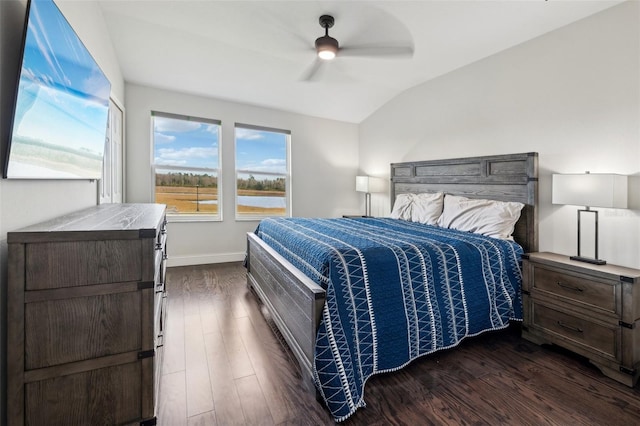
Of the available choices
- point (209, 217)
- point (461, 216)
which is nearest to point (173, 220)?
point (209, 217)

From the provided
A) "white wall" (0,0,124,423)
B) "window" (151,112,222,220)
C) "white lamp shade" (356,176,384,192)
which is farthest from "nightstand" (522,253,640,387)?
"window" (151,112,222,220)

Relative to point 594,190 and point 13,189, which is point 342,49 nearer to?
point 594,190

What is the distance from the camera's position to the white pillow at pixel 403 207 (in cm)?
382

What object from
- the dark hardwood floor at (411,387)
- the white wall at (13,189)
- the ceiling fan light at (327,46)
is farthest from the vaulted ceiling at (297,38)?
the dark hardwood floor at (411,387)

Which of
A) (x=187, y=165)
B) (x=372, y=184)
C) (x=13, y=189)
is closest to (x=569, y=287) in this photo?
(x=372, y=184)

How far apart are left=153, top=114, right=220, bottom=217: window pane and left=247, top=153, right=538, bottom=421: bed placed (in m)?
2.00

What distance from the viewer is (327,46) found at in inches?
101

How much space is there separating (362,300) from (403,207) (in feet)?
7.95

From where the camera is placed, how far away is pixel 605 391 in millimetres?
1755

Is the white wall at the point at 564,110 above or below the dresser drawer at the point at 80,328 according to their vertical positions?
above

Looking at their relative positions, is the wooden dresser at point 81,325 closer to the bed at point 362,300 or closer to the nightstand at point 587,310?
the bed at point 362,300

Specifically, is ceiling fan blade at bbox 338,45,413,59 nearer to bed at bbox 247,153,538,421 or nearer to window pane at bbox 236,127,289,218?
bed at bbox 247,153,538,421

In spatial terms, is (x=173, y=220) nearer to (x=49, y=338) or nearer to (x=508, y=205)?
(x=49, y=338)

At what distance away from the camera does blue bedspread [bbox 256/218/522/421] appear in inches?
63.1
